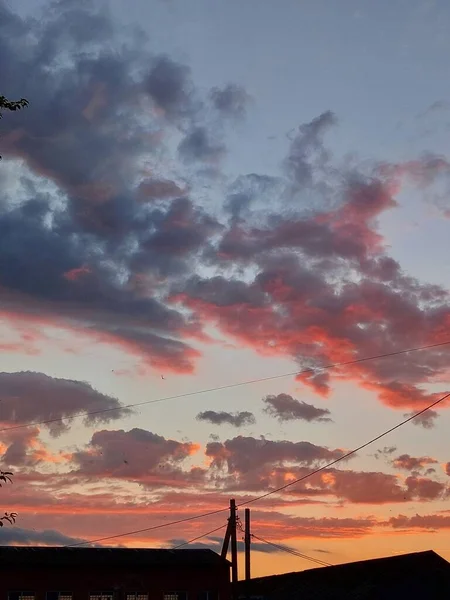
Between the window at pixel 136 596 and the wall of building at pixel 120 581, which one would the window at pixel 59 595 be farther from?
the window at pixel 136 596

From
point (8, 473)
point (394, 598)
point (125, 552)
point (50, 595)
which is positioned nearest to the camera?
point (8, 473)

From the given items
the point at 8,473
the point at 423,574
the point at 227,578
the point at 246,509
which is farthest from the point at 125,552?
the point at 8,473

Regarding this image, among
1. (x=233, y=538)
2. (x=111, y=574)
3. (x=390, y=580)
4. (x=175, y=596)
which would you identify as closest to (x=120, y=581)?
Result: (x=111, y=574)

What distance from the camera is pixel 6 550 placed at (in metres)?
58.1

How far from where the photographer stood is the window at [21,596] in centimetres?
5631

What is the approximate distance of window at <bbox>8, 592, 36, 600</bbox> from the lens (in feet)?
185

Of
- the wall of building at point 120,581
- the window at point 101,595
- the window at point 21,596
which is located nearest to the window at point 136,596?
the wall of building at point 120,581

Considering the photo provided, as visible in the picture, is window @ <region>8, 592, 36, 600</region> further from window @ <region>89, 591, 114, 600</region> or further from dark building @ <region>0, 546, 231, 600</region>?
window @ <region>89, 591, 114, 600</region>

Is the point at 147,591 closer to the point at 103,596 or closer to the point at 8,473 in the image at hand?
the point at 103,596

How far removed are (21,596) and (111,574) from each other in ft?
21.3

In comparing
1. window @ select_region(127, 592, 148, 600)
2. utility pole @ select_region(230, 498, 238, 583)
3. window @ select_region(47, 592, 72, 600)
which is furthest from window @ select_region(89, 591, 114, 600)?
utility pole @ select_region(230, 498, 238, 583)

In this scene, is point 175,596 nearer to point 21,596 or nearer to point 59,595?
point 59,595

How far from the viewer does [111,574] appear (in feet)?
195

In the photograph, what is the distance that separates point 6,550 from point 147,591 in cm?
1061
